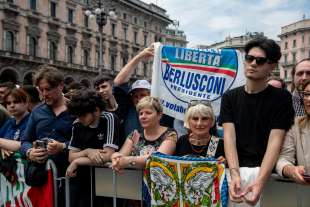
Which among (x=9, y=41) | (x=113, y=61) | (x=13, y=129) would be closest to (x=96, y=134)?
(x=13, y=129)

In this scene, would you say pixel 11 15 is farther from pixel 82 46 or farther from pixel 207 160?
pixel 207 160

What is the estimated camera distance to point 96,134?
8.91 ft

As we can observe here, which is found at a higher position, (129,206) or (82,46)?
(82,46)

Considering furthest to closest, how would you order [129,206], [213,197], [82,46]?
[82,46], [129,206], [213,197]

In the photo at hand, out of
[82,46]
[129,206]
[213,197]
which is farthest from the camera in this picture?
[82,46]

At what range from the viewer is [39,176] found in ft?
9.04

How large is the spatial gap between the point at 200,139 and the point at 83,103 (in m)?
0.83

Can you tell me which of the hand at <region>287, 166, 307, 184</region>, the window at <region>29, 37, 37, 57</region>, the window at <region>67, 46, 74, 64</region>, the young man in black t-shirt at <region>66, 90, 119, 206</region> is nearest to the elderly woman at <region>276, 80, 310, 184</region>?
the hand at <region>287, 166, 307, 184</region>

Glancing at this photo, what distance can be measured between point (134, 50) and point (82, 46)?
9.10 metres

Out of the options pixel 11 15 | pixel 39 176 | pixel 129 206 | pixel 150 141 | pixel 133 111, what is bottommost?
pixel 129 206

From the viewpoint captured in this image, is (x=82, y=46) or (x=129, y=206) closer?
(x=129, y=206)

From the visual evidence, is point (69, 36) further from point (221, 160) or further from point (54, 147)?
point (221, 160)

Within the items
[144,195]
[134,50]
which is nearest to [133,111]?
[144,195]

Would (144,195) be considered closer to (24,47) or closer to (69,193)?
(69,193)
